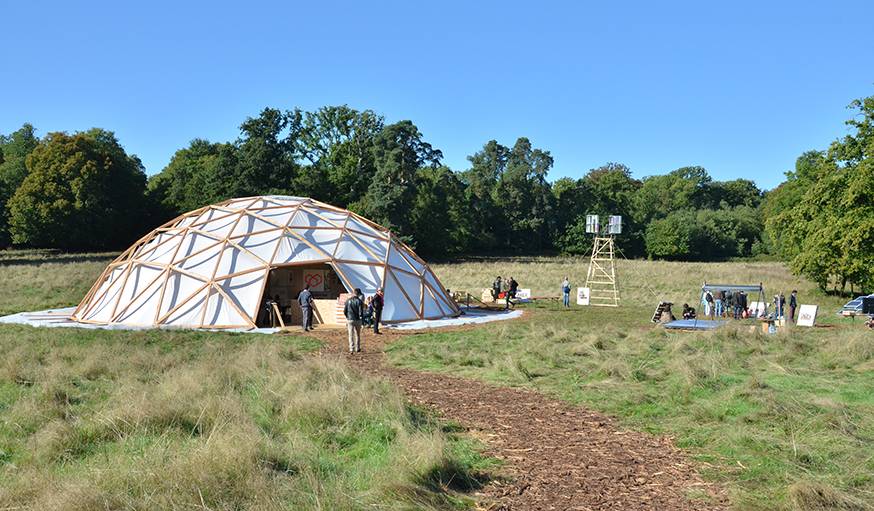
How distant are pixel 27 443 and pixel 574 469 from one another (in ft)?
18.0

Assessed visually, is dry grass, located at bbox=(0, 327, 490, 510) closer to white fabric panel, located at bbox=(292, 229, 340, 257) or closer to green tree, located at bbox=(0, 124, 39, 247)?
white fabric panel, located at bbox=(292, 229, 340, 257)

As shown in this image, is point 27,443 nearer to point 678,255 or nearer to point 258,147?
point 258,147

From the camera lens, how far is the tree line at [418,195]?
3033cm

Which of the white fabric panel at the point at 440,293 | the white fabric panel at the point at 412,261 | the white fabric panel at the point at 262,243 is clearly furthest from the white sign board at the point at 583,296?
the white fabric panel at the point at 262,243

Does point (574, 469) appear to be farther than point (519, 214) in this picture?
No

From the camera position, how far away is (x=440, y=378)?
11.5 meters

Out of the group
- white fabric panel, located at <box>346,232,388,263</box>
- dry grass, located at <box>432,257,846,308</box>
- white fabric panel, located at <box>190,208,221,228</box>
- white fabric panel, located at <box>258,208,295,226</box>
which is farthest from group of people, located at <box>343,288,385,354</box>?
dry grass, located at <box>432,257,846,308</box>

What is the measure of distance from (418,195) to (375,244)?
31822mm

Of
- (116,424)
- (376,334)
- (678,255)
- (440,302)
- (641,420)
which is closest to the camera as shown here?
(116,424)

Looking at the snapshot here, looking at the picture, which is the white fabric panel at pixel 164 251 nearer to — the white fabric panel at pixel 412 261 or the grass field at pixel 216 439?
the white fabric panel at pixel 412 261

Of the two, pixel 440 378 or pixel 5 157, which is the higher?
pixel 5 157

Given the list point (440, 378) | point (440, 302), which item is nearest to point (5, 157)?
point (440, 302)

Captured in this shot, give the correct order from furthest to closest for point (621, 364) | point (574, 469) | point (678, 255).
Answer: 1. point (678, 255)
2. point (621, 364)
3. point (574, 469)

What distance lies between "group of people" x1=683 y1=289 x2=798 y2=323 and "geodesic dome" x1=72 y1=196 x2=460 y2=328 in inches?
357
